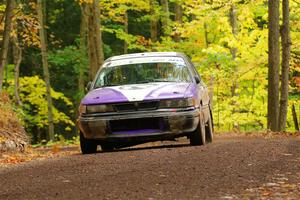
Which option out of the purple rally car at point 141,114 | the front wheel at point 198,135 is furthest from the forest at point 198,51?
the front wheel at point 198,135

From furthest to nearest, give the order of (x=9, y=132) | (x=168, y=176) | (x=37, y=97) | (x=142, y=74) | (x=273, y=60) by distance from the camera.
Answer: (x=37, y=97), (x=273, y=60), (x=9, y=132), (x=142, y=74), (x=168, y=176)

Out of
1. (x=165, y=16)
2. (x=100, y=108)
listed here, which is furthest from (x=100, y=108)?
(x=165, y=16)

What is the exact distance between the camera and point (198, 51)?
29.8m

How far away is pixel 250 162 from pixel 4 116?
8073 millimetres

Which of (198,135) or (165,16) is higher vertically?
(165,16)

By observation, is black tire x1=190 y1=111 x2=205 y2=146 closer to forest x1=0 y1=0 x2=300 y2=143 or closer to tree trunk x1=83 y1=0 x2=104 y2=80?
forest x1=0 y1=0 x2=300 y2=143

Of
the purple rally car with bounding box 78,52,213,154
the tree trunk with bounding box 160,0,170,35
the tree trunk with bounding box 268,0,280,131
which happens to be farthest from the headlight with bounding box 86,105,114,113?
the tree trunk with bounding box 160,0,170,35

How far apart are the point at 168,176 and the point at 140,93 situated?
12.6 feet

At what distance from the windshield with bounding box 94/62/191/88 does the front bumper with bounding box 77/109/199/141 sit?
3.62 ft

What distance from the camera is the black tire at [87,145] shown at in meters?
10.8

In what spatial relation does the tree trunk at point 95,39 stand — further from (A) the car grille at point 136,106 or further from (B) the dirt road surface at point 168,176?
(B) the dirt road surface at point 168,176

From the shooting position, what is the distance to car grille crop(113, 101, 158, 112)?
10.2 metres

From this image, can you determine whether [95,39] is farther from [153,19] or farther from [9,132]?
[153,19]

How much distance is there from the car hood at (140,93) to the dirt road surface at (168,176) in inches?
48.3
